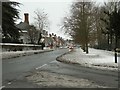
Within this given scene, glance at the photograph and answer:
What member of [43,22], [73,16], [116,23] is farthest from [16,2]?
[43,22]

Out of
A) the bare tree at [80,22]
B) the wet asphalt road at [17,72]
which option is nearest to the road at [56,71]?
the wet asphalt road at [17,72]

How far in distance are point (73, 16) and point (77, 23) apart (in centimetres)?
236

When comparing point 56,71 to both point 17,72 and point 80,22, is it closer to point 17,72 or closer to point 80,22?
point 17,72

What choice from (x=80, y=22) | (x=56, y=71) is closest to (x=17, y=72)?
(x=56, y=71)

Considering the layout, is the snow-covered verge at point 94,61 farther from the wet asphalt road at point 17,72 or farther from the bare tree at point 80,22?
the bare tree at point 80,22

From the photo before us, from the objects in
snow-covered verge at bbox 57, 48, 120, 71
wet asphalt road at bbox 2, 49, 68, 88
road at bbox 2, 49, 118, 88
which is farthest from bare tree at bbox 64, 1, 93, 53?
road at bbox 2, 49, 118, 88

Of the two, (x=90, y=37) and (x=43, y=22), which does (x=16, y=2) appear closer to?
(x=90, y=37)

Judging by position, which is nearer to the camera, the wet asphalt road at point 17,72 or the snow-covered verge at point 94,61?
the wet asphalt road at point 17,72

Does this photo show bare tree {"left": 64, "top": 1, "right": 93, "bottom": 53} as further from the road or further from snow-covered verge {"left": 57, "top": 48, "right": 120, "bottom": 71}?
the road

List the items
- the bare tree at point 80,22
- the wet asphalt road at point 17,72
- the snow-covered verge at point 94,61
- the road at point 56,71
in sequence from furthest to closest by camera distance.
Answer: the bare tree at point 80,22, the snow-covered verge at point 94,61, the road at point 56,71, the wet asphalt road at point 17,72

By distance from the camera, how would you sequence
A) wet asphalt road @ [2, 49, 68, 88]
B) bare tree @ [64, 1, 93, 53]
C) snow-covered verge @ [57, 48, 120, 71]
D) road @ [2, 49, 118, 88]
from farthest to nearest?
bare tree @ [64, 1, 93, 53] → snow-covered verge @ [57, 48, 120, 71] → road @ [2, 49, 118, 88] → wet asphalt road @ [2, 49, 68, 88]

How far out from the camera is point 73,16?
152 feet

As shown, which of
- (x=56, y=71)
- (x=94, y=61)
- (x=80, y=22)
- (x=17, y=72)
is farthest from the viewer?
(x=80, y=22)

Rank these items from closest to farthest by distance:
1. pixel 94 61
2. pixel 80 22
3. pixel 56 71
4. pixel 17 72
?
pixel 17 72 < pixel 56 71 < pixel 94 61 < pixel 80 22
